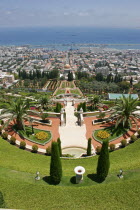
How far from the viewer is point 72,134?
92.5ft

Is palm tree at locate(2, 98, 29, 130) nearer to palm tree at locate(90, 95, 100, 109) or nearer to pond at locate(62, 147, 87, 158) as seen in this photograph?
pond at locate(62, 147, 87, 158)

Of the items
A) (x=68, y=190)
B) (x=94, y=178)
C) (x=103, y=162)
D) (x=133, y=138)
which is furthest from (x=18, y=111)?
(x=133, y=138)

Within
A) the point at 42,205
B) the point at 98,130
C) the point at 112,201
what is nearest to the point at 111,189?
the point at 112,201

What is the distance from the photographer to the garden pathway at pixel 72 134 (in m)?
25.7

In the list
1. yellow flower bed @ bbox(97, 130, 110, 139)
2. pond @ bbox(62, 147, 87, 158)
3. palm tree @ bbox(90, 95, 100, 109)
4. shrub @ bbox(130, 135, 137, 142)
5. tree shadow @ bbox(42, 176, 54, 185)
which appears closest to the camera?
tree shadow @ bbox(42, 176, 54, 185)

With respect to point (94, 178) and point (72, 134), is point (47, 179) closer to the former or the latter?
point (94, 178)

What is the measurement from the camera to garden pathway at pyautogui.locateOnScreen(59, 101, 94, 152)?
25672 millimetres

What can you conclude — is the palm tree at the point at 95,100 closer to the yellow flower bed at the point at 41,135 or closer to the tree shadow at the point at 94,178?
the yellow flower bed at the point at 41,135

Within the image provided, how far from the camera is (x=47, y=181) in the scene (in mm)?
14922

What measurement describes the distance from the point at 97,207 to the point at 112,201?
1.27 meters

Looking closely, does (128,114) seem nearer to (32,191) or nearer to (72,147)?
(72,147)

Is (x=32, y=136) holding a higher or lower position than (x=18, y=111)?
lower

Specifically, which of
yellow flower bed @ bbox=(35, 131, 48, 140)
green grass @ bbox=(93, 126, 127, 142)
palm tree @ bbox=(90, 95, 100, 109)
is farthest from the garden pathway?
palm tree @ bbox=(90, 95, 100, 109)

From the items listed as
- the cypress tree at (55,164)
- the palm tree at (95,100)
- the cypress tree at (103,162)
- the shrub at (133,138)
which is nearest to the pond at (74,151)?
the shrub at (133,138)
